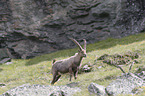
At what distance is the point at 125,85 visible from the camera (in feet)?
24.3

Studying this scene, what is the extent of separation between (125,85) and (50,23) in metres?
28.0

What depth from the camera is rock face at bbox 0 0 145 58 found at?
1315 inches

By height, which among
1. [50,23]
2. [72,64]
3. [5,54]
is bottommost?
[5,54]

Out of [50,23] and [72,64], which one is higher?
[50,23]

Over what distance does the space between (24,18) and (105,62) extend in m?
22.5

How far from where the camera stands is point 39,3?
34.2 metres

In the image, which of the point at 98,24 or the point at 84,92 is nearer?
the point at 84,92

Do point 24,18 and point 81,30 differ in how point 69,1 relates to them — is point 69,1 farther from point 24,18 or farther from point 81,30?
point 24,18

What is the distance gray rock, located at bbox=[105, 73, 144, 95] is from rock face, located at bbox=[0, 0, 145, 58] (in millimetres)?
25522

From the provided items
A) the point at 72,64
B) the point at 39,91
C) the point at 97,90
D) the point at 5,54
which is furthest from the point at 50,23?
the point at 97,90

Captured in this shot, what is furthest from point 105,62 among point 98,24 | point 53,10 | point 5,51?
point 5,51

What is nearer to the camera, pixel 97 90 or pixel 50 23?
pixel 97 90

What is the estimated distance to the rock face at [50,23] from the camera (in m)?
33.4

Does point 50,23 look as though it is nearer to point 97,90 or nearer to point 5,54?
point 5,54
